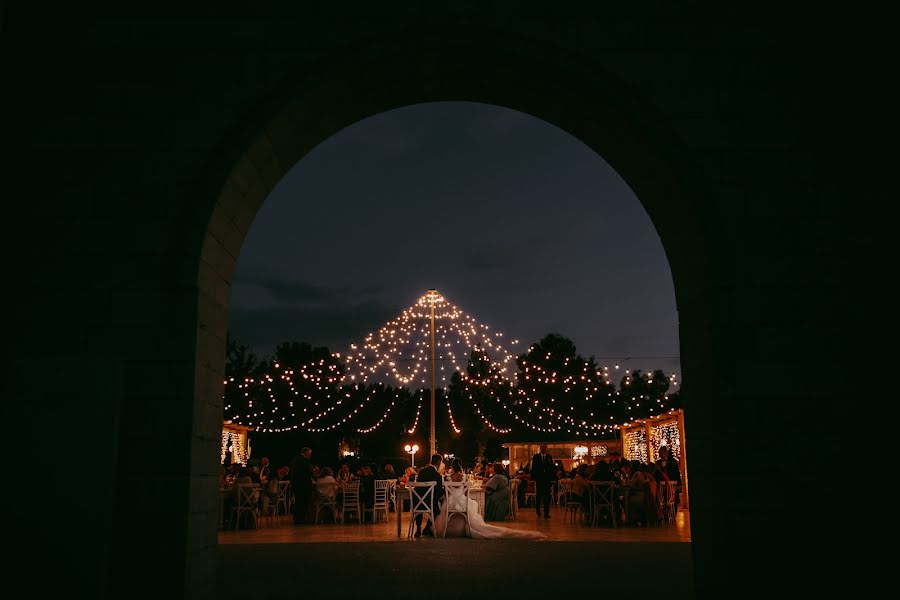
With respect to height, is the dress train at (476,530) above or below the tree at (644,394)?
below

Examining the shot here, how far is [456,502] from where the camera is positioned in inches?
389

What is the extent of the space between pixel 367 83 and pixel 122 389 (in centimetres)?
216

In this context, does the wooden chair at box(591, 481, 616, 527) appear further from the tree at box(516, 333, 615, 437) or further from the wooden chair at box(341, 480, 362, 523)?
the tree at box(516, 333, 615, 437)

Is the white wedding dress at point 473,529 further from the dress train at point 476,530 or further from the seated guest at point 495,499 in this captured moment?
the seated guest at point 495,499

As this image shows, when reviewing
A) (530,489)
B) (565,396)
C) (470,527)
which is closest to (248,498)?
(470,527)

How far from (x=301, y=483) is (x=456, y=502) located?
3127 millimetres

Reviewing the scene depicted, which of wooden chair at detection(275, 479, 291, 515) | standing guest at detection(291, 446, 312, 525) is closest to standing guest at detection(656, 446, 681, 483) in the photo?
standing guest at detection(291, 446, 312, 525)

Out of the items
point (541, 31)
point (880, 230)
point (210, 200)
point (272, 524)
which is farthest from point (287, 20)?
point (272, 524)

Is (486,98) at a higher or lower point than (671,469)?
higher

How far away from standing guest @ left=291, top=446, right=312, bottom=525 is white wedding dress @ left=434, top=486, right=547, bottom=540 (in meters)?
2.79

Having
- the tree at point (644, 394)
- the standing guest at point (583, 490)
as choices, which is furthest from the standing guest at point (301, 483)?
the tree at point (644, 394)

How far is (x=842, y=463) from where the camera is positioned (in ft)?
12.3

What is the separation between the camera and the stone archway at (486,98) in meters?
4.02

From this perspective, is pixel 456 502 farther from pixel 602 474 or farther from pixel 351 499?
pixel 351 499
